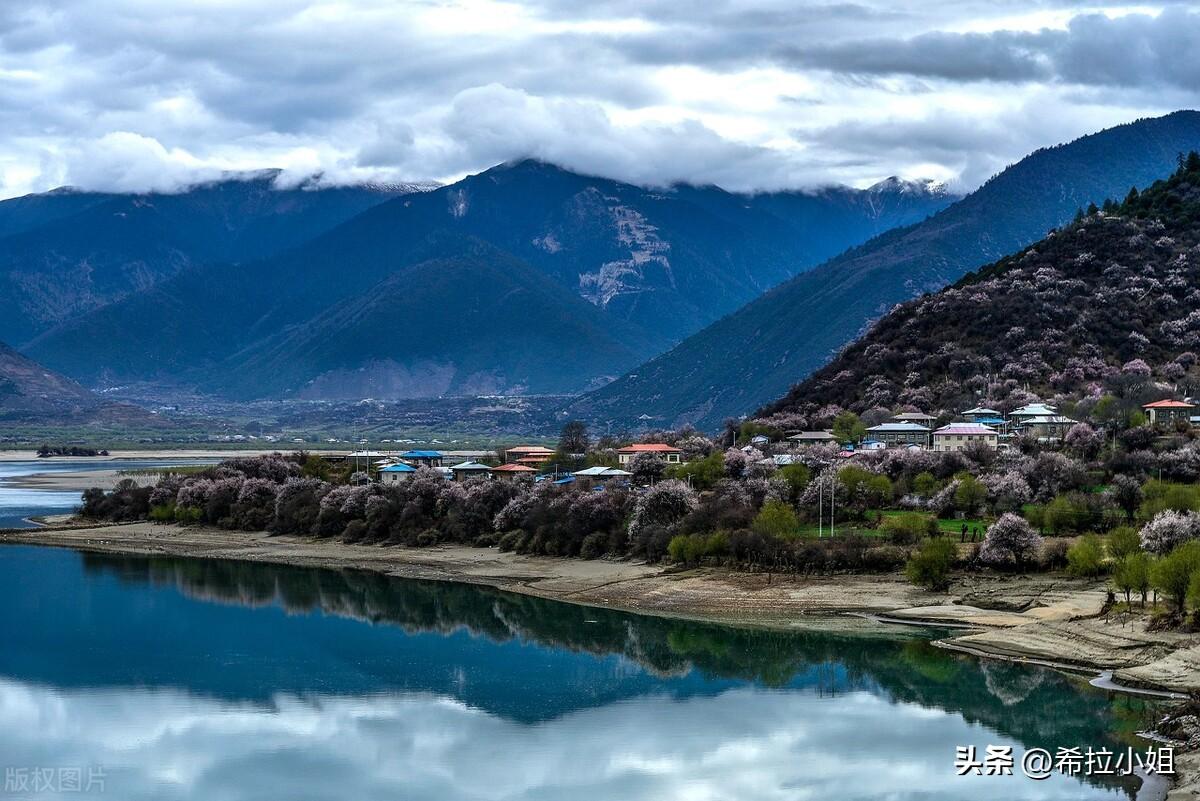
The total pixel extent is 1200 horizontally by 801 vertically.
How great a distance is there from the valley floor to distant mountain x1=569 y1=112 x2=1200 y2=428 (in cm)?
8989

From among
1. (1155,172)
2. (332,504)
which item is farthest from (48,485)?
(1155,172)

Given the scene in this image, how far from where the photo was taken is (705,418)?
16550cm

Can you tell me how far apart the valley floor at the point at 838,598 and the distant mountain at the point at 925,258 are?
8989cm

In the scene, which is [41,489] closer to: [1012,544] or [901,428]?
[901,428]

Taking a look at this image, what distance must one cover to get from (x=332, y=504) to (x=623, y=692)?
39.1 metres

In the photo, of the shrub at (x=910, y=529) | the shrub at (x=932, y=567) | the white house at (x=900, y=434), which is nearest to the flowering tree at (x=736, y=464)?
the white house at (x=900, y=434)

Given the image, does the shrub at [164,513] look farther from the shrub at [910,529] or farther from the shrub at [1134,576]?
the shrub at [1134,576]

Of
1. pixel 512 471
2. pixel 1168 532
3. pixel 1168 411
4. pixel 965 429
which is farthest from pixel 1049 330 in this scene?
pixel 1168 532

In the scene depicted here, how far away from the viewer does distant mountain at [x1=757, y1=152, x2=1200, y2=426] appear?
8819 centimetres

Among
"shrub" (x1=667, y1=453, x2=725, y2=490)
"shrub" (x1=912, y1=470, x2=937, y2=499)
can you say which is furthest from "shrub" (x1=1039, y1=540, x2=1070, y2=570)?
"shrub" (x1=667, y1=453, x2=725, y2=490)

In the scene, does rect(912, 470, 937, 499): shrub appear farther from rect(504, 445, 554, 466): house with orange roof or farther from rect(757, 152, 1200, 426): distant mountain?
rect(504, 445, 554, 466): house with orange roof

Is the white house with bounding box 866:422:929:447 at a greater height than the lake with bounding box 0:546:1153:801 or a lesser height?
greater

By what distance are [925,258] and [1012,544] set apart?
119 metres

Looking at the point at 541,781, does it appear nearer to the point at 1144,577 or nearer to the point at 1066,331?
the point at 1144,577
